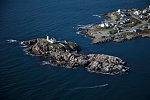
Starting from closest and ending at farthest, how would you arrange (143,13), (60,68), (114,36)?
(60,68), (114,36), (143,13)

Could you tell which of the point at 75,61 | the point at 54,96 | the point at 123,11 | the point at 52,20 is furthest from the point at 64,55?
the point at 123,11

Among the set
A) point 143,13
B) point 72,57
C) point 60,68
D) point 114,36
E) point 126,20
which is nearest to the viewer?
point 60,68

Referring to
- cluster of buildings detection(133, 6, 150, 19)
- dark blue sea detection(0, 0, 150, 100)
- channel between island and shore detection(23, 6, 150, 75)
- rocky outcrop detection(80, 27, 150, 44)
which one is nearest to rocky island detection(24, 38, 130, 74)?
channel between island and shore detection(23, 6, 150, 75)

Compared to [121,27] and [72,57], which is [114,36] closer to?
[121,27]

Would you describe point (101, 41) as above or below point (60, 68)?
above

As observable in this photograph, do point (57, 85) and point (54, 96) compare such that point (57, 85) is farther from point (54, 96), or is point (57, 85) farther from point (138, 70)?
point (138, 70)

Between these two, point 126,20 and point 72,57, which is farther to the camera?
point 126,20

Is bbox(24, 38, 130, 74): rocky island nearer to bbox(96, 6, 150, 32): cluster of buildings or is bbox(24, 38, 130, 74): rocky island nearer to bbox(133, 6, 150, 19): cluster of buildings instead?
bbox(96, 6, 150, 32): cluster of buildings

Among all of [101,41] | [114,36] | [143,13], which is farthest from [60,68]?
[143,13]
